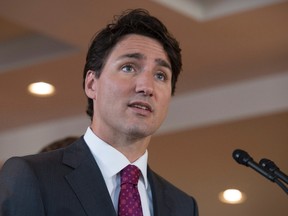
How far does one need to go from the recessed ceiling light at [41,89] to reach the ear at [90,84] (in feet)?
15.0

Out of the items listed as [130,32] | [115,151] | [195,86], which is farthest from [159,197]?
[195,86]

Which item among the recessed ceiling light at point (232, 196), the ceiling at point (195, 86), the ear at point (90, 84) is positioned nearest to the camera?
the ear at point (90, 84)

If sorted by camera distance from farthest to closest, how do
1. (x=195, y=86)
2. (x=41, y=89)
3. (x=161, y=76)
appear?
(x=41, y=89) < (x=195, y=86) < (x=161, y=76)

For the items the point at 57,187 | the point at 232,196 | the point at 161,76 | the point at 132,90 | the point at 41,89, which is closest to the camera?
the point at 57,187

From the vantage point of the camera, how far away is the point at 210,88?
293 inches

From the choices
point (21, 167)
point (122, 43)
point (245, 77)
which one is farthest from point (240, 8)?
point (21, 167)

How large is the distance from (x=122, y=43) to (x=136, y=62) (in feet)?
0.43

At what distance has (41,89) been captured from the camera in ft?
24.7

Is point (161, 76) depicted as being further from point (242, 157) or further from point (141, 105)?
point (242, 157)

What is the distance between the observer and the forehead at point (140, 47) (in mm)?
2760

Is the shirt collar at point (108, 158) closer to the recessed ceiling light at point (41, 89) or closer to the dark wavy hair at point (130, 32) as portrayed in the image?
the dark wavy hair at point (130, 32)

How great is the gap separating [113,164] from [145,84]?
0.83 ft

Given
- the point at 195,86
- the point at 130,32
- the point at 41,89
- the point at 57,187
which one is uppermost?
the point at 195,86

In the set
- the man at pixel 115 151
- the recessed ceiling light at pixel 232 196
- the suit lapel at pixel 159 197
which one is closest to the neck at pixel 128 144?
the man at pixel 115 151
